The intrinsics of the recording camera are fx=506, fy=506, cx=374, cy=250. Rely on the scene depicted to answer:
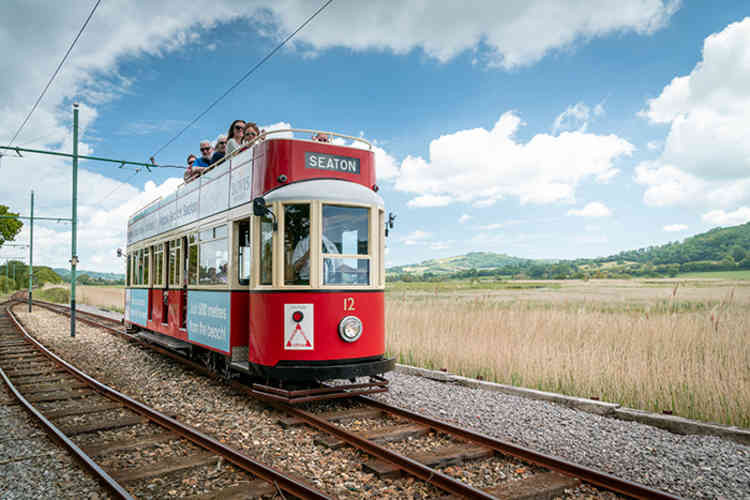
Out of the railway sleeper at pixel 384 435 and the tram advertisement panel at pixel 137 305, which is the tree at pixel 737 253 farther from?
the tram advertisement panel at pixel 137 305

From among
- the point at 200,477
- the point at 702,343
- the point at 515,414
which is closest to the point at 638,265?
the point at 702,343

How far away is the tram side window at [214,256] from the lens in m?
7.66

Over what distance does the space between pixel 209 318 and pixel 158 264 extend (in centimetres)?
406

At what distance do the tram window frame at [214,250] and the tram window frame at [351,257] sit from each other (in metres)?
1.75

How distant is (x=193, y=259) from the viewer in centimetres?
892

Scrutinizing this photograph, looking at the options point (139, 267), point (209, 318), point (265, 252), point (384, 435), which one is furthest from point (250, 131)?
point (139, 267)

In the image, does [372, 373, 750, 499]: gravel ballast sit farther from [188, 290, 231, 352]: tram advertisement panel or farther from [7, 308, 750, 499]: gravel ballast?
[188, 290, 231, 352]: tram advertisement panel

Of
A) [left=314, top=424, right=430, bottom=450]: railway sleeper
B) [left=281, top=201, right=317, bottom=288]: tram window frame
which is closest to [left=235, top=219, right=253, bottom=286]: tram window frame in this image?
[left=281, top=201, right=317, bottom=288]: tram window frame

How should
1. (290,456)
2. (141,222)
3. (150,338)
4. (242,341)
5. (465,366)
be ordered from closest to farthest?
(290,456) → (242,341) → (465,366) → (150,338) → (141,222)

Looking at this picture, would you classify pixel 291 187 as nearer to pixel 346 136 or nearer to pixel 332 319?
pixel 346 136

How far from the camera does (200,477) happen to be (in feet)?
14.5

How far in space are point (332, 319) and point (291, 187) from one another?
1.79 meters

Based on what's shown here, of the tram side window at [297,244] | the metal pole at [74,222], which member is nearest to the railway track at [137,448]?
the tram side window at [297,244]

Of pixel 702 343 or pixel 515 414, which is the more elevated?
pixel 702 343
